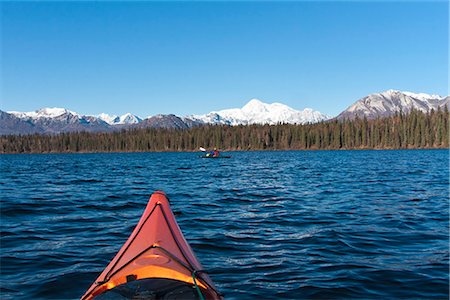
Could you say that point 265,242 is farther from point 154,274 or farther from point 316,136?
point 316,136

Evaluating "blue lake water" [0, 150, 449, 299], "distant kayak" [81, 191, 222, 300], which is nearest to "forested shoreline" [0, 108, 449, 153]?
"blue lake water" [0, 150, 449, 299]

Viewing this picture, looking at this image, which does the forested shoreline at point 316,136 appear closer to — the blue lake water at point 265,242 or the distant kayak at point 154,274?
the blue lake water at point 265,242

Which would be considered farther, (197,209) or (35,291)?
(197,209)

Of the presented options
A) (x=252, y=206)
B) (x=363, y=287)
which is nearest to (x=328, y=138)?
(x=252, y=206)

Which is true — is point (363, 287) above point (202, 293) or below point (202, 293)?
below

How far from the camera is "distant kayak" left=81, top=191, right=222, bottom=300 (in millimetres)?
6375

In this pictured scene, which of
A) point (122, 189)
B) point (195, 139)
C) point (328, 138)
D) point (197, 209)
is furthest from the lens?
point (195, 139)

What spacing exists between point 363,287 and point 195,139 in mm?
174135

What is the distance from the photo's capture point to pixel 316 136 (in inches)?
6201

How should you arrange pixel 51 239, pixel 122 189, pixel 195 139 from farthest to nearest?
pixel 195 139, pixel 122 189, pixel 51 239

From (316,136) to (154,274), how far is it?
15572 centimetres

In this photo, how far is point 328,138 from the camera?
156500mm

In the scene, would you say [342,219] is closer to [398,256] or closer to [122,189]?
[398,256]

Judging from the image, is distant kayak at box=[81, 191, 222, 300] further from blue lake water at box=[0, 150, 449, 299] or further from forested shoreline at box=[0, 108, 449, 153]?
forested shoreline at box=[0, 108, 449, 153]
